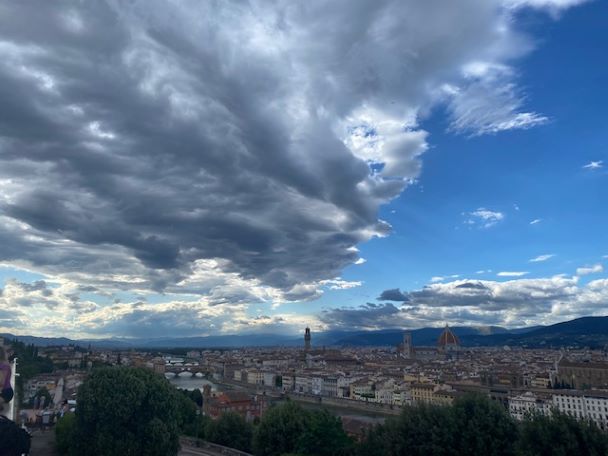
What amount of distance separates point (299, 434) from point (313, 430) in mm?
1930

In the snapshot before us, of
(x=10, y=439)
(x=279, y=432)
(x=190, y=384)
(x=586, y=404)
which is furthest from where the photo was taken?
(x=190, y=384)

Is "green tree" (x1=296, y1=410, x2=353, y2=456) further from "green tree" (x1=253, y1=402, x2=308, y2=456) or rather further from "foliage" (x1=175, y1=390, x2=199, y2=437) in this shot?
"foliage" (x1=175, y1=390, x2=199, y2=437)

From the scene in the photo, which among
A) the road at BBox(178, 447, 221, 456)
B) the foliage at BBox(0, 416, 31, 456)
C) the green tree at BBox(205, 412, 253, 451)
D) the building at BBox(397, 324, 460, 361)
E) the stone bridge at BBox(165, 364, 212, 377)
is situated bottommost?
the road at BBox(178, 447, 221, 456)

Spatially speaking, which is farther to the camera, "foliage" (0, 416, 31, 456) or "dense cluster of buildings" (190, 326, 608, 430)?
"dense cluster of buildings" (190, 326, 608, 430)

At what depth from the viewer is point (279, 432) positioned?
82.1ft

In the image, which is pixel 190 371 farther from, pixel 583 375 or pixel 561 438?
pixel 561 438

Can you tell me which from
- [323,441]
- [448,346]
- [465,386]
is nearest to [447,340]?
[448,346]

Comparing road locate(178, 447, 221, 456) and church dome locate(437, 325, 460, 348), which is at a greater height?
church dome locate(437, 325, 460, 348)

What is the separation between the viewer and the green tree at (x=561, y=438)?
56.5 ft

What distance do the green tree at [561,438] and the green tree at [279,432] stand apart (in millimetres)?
10058

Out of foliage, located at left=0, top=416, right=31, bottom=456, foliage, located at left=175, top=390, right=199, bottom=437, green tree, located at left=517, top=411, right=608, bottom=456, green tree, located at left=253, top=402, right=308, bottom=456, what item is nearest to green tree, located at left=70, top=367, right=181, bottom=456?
foliage, located at left=0, top=416, right=31, bottom=456

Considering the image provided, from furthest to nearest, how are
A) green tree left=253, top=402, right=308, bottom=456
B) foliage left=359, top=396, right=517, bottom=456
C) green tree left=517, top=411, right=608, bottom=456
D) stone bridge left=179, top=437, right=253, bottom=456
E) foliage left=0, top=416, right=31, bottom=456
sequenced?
stone bridge left=179, top=437, right=253, bottom=456 < green tree left=253, top=402, right=308, bottom=456 < foliage left=359, top=396, right=517, bottom=456 < foliage left=0, top=416, right=31, bottom=456 < green tree left=517, top=411, right=608, bottom=456

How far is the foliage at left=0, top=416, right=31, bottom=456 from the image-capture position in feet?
62.2

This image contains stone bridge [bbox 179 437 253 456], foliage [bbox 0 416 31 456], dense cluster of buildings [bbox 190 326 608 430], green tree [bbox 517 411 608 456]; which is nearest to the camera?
green tree [bbox 517 411 608 456]
